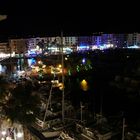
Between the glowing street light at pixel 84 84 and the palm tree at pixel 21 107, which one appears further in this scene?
the glowing street light at pixel 84 84

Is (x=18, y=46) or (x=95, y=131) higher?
(x=18, y=46)

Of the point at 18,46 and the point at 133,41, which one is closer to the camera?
the point at 18,46

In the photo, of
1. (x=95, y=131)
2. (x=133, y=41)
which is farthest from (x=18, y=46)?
(x=95, y=131)

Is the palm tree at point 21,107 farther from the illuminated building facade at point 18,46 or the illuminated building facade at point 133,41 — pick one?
the illuminated building facade at point 133,41

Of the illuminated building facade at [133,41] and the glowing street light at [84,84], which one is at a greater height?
the illuminated building facade at [133,41]

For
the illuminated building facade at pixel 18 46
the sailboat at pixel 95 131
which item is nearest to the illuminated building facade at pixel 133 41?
the illuminated building facade at pixel 18 46

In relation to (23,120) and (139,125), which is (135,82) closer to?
(139,125)

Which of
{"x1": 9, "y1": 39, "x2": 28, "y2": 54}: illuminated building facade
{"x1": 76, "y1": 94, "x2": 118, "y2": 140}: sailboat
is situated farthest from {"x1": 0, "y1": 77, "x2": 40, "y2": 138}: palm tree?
{"x1": 9, "y1": 39, "x2": 28, "y2": 54}: illuminated building facade

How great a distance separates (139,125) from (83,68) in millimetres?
31847

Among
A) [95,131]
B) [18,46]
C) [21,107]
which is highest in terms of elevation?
[21,107]

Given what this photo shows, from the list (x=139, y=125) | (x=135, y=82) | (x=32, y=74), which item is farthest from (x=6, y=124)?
(x=32, y=74)

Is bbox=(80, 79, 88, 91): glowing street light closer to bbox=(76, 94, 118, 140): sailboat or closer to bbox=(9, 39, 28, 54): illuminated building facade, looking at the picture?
bbox=(76, 94, 118, 140): sailboat

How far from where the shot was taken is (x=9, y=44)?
74375mm

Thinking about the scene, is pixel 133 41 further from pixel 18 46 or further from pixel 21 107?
pixel 21 107
